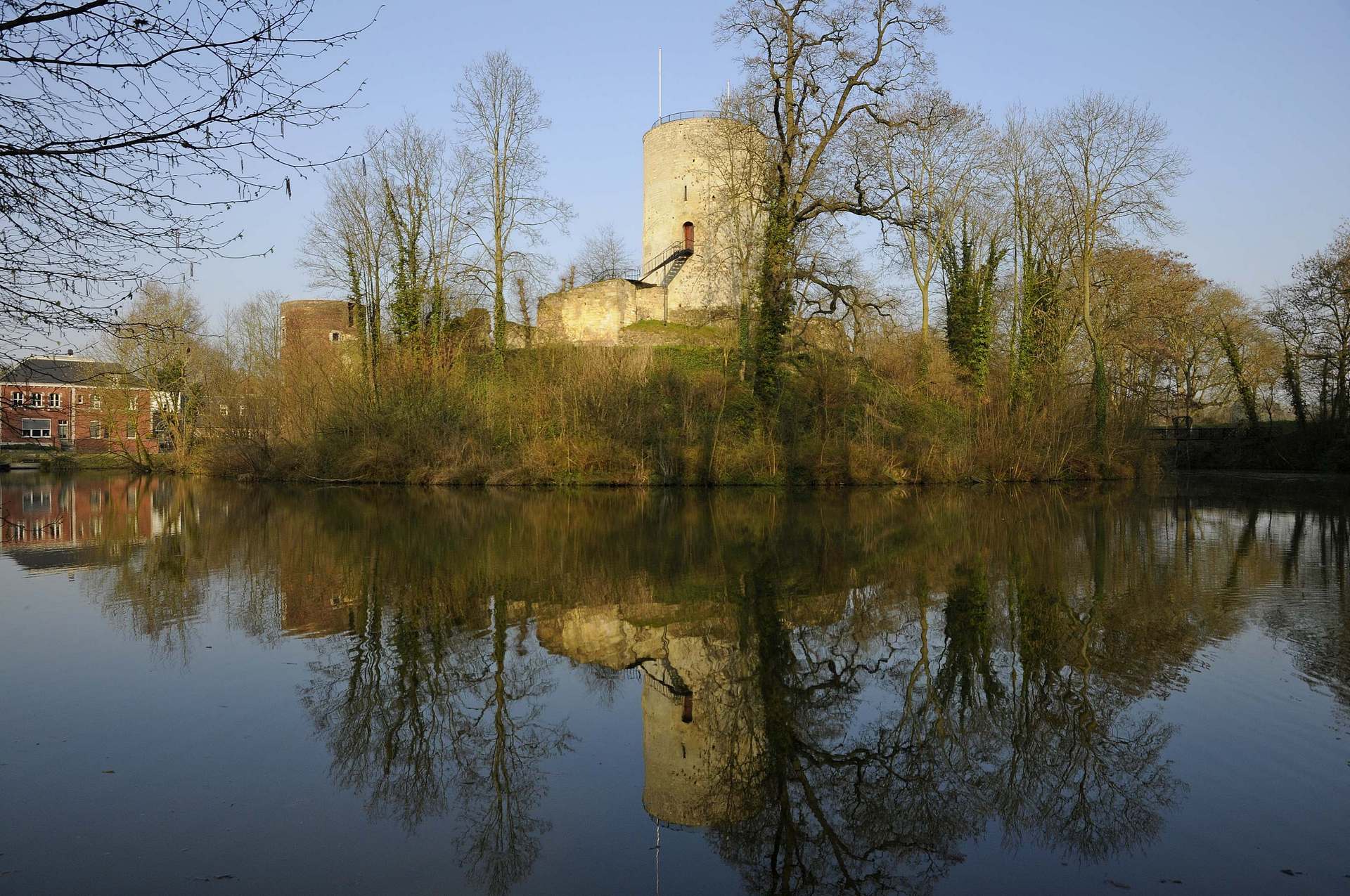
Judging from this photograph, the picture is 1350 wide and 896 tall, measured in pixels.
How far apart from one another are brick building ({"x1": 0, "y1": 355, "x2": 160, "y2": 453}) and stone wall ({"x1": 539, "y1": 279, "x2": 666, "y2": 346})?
14.9m

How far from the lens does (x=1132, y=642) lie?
6156mm

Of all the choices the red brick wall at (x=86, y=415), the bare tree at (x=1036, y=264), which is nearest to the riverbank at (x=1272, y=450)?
the bare tree at (x=1036, y=264)

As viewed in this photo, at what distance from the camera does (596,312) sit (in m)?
36.8

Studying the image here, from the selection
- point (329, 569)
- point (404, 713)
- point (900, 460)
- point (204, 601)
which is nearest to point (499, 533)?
point (329, 569)

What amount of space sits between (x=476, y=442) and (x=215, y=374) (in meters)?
13.1

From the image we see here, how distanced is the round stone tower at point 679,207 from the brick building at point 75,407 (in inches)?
797

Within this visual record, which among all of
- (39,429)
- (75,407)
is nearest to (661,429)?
(75,407)

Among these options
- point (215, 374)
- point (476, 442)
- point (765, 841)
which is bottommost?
point (765, 841)

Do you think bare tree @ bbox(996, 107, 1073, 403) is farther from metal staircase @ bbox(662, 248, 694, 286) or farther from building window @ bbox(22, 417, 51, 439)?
building window @ bbox(22, 417, 51, 439)

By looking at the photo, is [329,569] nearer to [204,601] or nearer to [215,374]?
[204,601]

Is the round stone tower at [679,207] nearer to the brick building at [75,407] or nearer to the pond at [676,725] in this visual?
the brick building at [75,407]

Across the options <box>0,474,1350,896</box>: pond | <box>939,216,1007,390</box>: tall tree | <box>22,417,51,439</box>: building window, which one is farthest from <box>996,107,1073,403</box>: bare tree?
<box>22,417,51,439</box>: building window

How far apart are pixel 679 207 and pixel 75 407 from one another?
110 ft

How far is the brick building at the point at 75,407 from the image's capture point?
427cm
